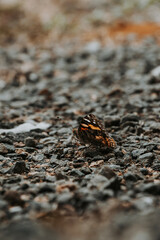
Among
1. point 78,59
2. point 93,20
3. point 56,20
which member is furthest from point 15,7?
point 78,59

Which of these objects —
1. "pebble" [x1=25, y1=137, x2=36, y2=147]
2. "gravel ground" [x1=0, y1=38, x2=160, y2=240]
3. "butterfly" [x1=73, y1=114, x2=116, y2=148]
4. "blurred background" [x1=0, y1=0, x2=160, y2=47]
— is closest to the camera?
"gravel ground" [x1=0, y1=38, x2=160, y2=240]

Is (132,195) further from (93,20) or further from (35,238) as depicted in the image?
(93,20)

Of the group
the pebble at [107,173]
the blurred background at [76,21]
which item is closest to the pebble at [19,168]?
the pebble at [107,173]

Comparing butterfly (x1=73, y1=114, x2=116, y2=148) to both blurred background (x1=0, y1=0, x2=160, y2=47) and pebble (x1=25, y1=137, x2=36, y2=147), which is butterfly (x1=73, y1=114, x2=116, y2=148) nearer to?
pebble (x1=25, y1=137, x2=36, y2=147)

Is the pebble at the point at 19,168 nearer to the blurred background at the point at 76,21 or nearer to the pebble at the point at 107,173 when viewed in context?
the pebble at the point at 107,173

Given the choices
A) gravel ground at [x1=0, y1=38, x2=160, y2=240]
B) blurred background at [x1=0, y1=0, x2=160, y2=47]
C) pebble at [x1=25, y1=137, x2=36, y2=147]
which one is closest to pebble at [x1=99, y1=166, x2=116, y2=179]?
gravel ground at [x1=0, y1=38, x2=160, y2=240]

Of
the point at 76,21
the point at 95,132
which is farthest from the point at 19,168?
the point at 76,21

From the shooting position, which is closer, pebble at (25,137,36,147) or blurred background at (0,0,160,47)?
pebble at (25,137,36,147)
